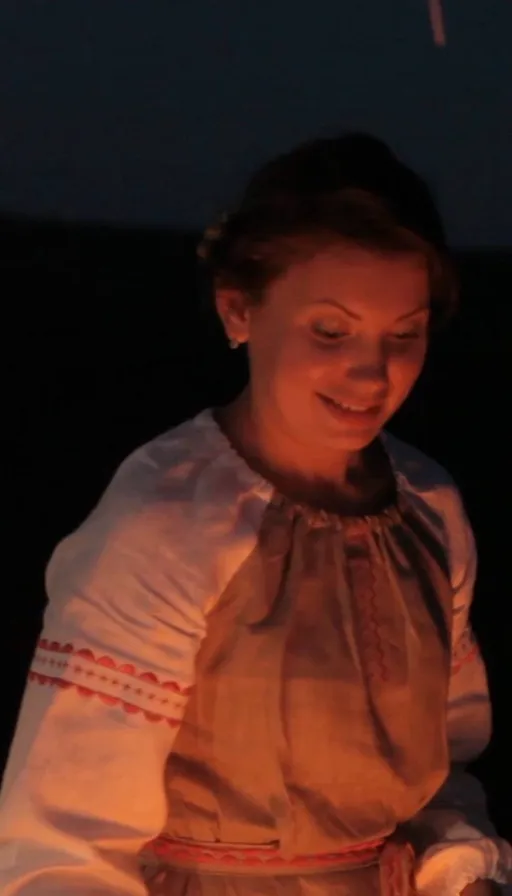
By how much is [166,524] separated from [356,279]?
0.68ft

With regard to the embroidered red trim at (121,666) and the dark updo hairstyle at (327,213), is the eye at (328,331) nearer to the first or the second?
the dark updo hairstyle at (327,213)

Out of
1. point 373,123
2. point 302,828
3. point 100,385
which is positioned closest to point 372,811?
point 302,828

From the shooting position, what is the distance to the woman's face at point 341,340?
0.72 m

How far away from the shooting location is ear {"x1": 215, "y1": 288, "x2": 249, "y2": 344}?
30.5 inches

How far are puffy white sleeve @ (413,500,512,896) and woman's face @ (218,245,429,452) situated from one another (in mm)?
187

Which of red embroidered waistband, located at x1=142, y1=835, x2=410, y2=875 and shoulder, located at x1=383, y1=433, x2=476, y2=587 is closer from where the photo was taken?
red embroidered waistband, located at x1=142, y1=835, x2=410, y2=875

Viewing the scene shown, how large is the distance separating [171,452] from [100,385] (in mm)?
282

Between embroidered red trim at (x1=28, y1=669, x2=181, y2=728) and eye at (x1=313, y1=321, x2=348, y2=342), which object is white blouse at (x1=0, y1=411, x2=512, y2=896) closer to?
embroidered red trim at (x1=28, y1=669, x2=181, y2=728)

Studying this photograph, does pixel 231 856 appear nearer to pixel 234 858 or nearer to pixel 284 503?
pixel 234 858

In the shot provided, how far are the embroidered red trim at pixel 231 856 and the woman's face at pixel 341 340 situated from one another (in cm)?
29

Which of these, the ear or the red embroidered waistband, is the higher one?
the ear

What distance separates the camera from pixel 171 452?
0.78 m

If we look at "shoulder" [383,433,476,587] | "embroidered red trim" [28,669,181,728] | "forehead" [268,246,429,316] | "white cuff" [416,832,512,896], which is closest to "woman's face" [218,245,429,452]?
"forehead" [268,246,429,316]

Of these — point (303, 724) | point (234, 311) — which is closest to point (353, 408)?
point (234, 311)
